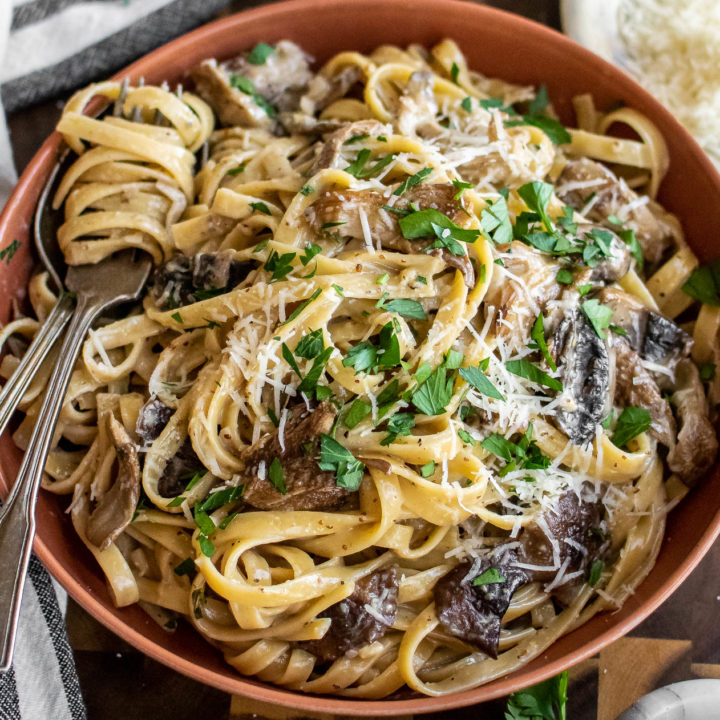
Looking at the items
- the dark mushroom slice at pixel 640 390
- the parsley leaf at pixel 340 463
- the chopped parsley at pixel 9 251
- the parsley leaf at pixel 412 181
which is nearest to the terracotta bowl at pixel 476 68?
the chopped parsley at pixel 9 251

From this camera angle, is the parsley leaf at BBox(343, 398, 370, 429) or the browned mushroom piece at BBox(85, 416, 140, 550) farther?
the browned mushroom piece at BBox(85, 416, 140, 550)

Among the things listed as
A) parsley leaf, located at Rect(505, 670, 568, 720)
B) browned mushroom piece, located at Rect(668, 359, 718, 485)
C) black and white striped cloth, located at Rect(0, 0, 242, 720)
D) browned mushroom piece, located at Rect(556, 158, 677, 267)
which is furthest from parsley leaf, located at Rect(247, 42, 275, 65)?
parsley leaf, located at Rect(505, 670, 568, 720)

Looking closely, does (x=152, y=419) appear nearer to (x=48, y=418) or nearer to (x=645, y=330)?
(x=48, y=418)

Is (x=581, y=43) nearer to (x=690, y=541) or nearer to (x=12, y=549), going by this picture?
(x=690, y=541)

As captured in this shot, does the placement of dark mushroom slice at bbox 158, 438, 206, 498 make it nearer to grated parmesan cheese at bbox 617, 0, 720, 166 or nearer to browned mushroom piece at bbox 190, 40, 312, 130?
browned mushroom piece at bbox 190, 40, 312, 130

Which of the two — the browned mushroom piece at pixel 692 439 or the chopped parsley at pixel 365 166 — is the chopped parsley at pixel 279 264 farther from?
the browned mushroom piece at pixel 692 439

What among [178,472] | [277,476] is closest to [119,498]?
[178,472]
